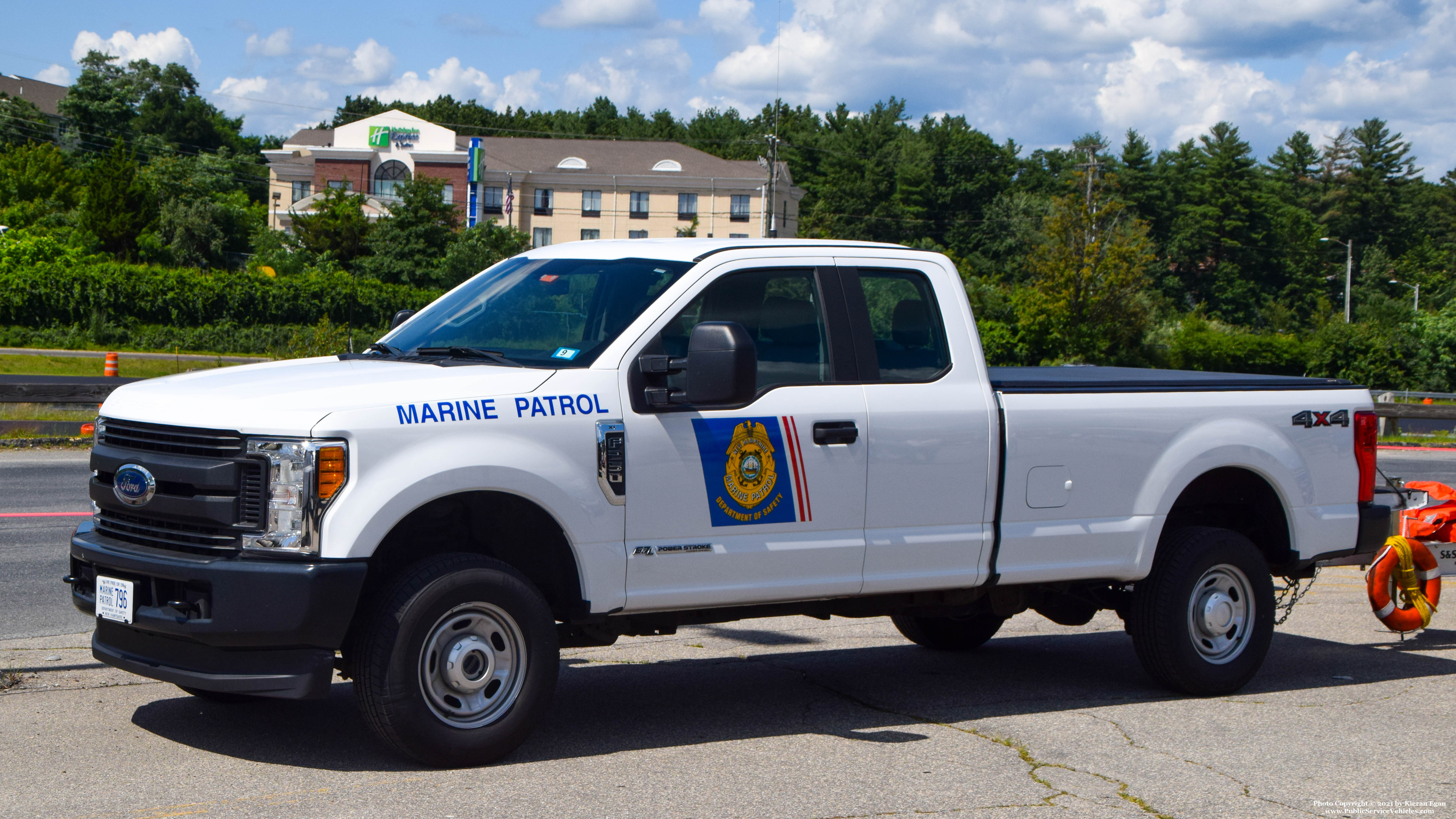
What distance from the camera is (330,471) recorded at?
4840 millimetres

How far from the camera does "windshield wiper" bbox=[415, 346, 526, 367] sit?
5582 mm

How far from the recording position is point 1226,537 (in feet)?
23.1

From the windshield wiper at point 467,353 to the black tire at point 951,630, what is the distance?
3.27 metres

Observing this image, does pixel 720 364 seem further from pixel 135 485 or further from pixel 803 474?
pixel 135 485

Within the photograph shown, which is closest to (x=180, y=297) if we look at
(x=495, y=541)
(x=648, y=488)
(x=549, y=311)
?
(x=549, y=311)

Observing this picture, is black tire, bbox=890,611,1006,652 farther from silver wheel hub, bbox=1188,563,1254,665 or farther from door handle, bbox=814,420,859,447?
door handle, bbox=814,420,859,447

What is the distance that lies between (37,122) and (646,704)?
10619 centimetres

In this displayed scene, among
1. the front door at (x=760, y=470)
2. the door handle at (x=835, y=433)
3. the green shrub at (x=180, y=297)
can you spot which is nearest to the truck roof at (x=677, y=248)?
the front door at (x=760, y=470)

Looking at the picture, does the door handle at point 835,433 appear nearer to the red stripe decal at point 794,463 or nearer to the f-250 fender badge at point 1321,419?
the red stripe decal at point 794,463

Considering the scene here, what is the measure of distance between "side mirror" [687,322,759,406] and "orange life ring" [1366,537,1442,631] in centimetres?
485

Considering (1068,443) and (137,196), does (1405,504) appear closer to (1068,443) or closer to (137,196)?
(1068,443)

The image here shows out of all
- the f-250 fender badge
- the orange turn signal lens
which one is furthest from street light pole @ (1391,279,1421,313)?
→ the orange turn signal lens

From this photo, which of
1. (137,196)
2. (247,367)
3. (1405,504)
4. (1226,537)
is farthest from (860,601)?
(137,196)

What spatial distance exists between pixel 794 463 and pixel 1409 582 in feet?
15.6
